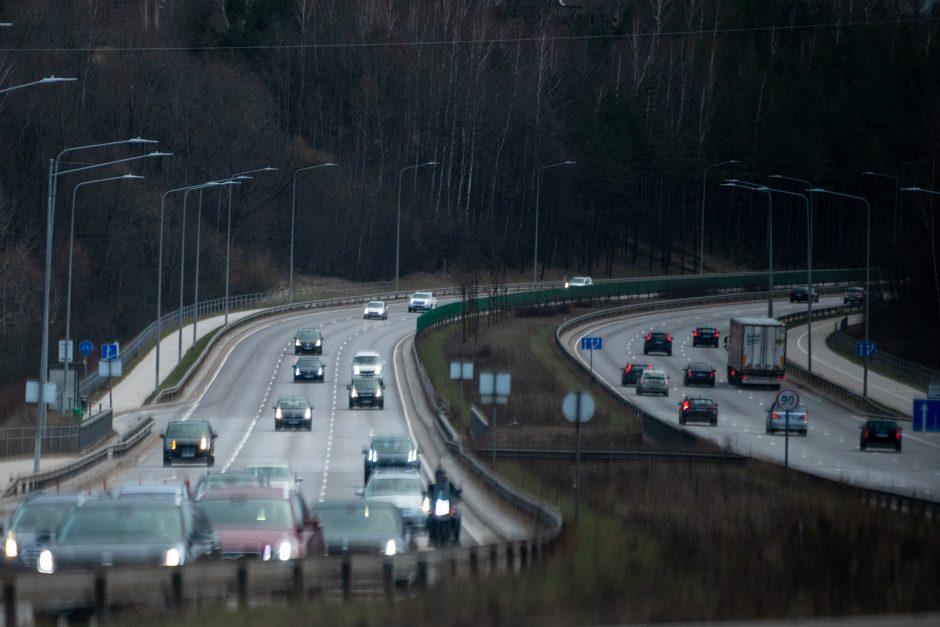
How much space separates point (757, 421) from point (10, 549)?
4244 centimetres

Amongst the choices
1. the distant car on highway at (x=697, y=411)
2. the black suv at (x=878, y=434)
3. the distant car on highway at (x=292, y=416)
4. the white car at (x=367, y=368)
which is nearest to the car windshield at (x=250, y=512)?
the distant car on highway at (x=292, y=416)

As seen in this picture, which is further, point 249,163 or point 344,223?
point 344,223

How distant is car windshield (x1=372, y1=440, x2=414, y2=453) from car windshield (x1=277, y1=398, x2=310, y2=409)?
14.8 meters

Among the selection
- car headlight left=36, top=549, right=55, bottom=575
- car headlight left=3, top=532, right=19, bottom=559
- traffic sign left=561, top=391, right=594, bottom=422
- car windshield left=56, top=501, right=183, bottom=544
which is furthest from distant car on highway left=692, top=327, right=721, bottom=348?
car headlight left=36, top=549, right=55, bottom=575

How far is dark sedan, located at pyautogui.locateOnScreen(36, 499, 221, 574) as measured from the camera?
1550cm

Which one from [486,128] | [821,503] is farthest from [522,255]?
[821,503]

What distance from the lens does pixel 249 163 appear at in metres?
114

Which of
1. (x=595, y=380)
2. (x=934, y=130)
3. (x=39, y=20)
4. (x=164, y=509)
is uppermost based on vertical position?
(x=39, y=20)

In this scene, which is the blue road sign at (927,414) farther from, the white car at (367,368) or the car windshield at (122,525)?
the white car at (367,368)

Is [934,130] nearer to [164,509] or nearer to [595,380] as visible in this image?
[595,380]

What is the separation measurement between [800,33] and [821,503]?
13536cm

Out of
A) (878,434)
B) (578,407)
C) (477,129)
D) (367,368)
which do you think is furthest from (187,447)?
(477,129)

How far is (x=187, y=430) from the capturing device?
40000mm

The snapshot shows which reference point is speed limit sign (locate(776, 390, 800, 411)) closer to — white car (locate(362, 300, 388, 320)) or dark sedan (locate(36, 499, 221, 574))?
dark sedan (locate(36, 499, 221, 574))
